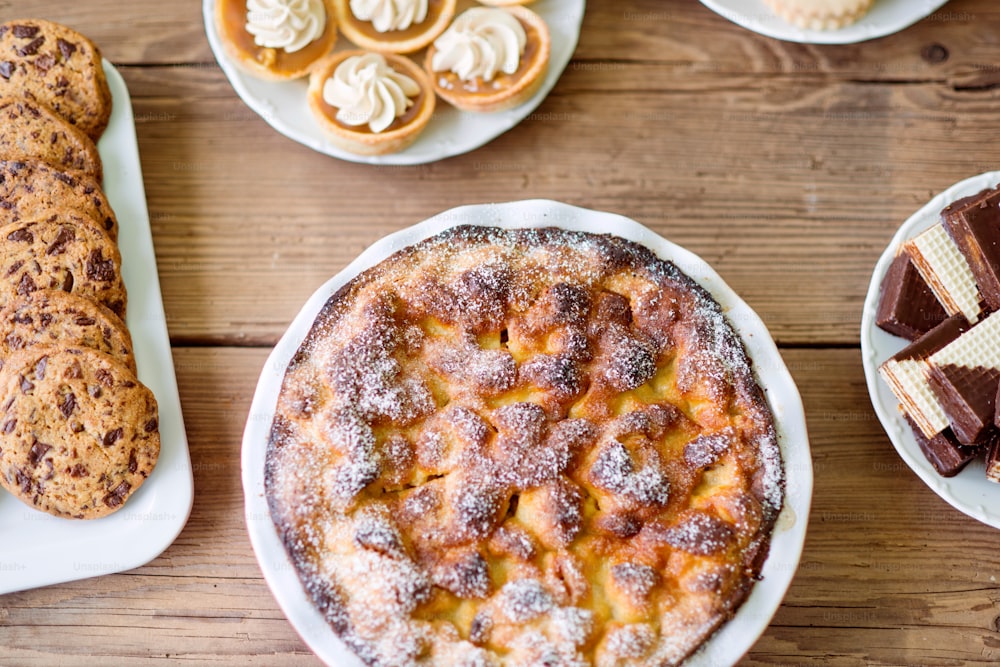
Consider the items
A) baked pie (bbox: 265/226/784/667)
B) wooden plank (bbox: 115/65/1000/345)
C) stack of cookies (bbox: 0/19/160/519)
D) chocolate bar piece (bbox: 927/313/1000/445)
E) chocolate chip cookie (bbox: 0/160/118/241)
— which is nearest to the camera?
baked pie (bbox: 265/226/784/667)

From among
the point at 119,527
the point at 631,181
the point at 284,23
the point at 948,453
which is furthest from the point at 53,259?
the point at 948,453

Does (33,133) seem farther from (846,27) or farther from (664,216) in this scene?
(846,27)

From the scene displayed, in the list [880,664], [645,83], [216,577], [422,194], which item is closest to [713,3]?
[645,83]

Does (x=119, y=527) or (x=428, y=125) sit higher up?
(x=428, y=125)

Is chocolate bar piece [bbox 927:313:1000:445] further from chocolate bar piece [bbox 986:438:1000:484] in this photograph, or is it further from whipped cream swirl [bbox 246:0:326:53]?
whipped cream swirl [bbox 246:0:326:53]

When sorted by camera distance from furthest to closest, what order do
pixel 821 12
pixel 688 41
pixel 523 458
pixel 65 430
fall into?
1. pixel 688 41
2. pixel 821 12
3. pixel 65 430
4. pixel 523 458

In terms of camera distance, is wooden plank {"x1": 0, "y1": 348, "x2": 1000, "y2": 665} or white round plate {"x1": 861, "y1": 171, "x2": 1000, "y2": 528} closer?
white round plate {"x1": 861, "y1": 171, "x2": 1000, "y2": 528}

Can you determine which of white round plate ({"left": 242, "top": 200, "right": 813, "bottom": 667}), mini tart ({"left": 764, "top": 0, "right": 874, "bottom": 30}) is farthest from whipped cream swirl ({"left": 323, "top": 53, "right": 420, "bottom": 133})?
mini tart ({"left": 764, "top": 0, "right": 874, "bottom": 30})

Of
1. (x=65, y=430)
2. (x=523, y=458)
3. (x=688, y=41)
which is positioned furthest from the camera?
(x=688, y=41)

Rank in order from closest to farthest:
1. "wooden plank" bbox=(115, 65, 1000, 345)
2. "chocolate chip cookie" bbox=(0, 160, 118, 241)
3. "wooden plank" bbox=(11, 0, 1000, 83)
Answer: "chocolate chip cookie" bbox=(0, 160, 118, 241)
"wooden plank" bbox=(115, 65, 1000, 345)
"wooden plank" bbox=(11, 0, 1000, 83)
